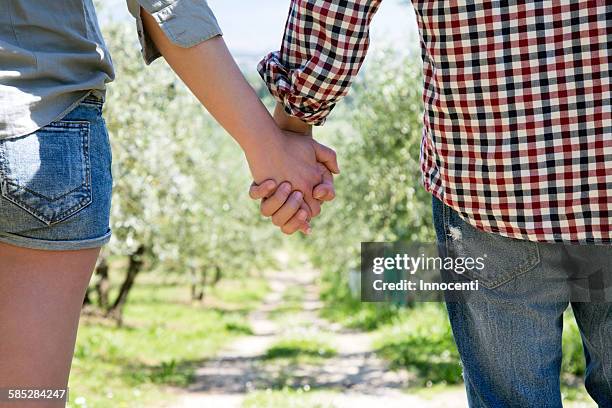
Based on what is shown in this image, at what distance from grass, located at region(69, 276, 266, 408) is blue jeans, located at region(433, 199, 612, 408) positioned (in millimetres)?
5432

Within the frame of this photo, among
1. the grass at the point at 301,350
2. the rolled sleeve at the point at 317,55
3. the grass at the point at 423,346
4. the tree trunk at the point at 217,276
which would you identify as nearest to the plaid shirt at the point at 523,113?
the rolled sleeve at the point at 317,55

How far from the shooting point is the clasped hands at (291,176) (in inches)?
94.4

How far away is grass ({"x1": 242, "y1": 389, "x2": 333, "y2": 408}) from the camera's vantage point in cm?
808

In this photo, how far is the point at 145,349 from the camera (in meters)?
15.0

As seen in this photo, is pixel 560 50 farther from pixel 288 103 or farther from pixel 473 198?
pixel 288 103

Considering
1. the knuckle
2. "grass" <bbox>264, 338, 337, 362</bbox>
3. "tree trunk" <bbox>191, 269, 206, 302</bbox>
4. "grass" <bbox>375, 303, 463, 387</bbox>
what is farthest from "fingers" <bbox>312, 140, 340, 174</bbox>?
"tree trunk" <bbox>191, 269, 206, 302</bbox>

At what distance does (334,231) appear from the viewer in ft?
104

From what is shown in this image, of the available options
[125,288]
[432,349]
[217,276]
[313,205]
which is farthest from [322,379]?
[217,276]

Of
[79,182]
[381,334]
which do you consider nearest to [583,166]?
[79,182]

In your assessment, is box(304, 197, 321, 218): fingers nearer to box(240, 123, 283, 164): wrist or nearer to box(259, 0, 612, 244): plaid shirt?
box(240, 123, 283, 164): wrist

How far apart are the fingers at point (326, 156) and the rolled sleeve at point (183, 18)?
68 cm

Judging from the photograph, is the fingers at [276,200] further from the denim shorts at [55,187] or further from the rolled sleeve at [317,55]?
the denim shorts at [55,187]

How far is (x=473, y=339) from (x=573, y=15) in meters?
0.80

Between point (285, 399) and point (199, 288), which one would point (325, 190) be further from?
point (199, 288)
